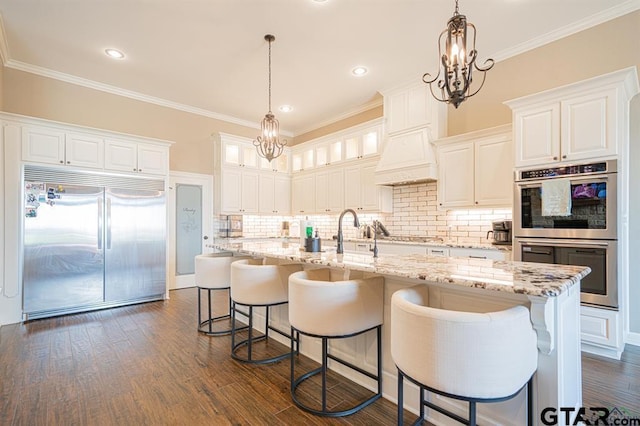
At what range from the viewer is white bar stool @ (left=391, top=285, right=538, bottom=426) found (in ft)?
3.87

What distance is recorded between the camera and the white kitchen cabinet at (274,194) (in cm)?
621

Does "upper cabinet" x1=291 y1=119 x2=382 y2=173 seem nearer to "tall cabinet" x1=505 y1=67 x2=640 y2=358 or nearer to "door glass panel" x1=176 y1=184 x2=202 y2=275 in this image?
"door glass panel" x1=176 y1=184 x2=202 y2=275

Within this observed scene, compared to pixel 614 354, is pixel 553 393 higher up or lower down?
higher up

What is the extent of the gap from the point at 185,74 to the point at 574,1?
449cm

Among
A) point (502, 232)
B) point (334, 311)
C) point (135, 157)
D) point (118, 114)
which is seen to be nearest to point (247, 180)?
point (135, 157)

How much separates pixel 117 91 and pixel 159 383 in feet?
14.6

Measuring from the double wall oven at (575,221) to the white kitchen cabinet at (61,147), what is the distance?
204 inches

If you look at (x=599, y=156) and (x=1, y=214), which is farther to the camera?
(x=1, y=214)

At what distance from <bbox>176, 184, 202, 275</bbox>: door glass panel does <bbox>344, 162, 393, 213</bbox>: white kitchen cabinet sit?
2.69m

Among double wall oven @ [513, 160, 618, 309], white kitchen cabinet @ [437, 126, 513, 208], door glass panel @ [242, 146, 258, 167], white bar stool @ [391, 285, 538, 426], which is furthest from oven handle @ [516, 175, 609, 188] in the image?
door glass panel @ [242, 146, 258, 167]

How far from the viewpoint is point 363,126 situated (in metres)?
5.20

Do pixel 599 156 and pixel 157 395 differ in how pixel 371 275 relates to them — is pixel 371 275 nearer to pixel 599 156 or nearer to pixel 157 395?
pixel 157 395

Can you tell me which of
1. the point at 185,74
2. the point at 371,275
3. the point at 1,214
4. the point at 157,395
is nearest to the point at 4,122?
the point at 1,214

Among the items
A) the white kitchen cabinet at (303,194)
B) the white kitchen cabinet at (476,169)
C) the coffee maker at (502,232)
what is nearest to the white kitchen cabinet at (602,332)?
the coffee maker at (502,232)
